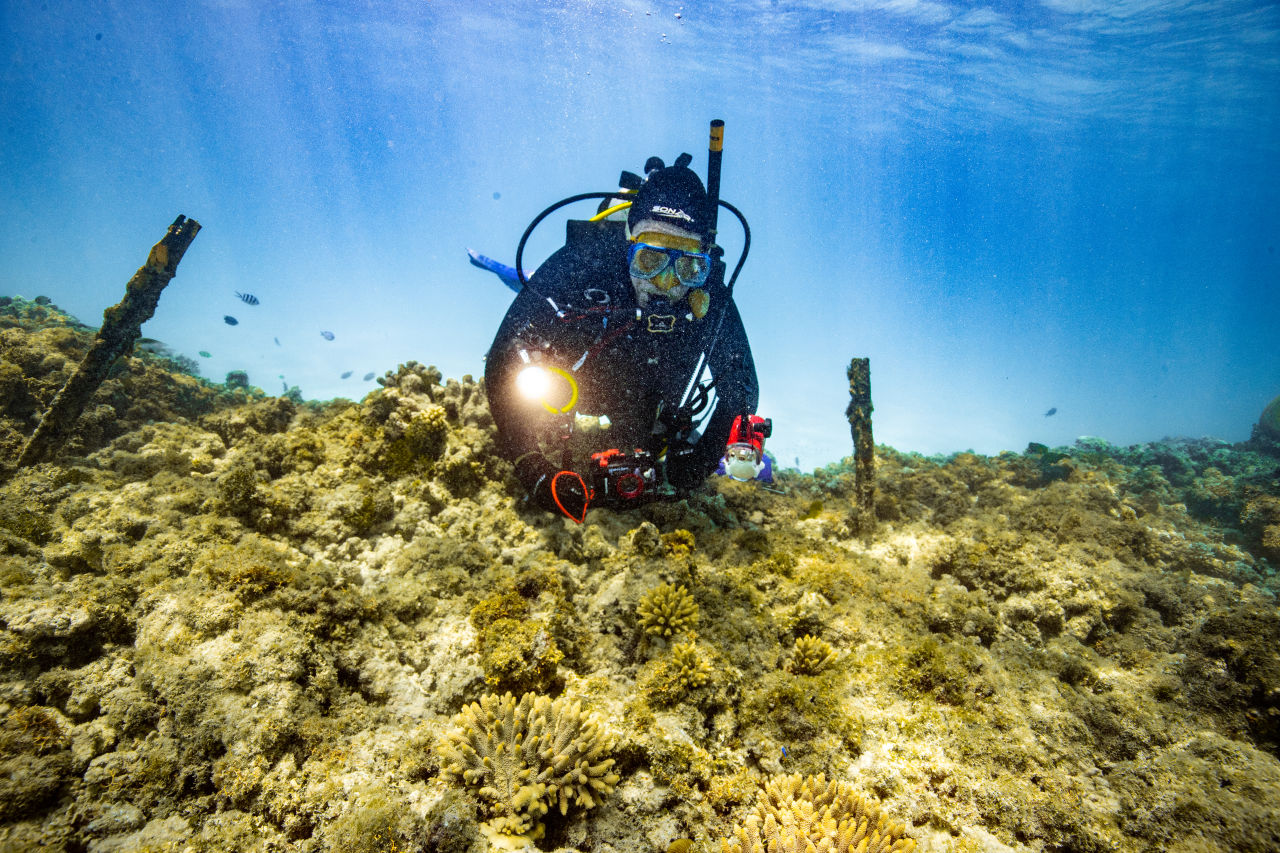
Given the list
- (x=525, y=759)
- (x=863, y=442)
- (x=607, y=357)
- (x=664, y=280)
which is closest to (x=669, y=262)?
(x=664, y=280)

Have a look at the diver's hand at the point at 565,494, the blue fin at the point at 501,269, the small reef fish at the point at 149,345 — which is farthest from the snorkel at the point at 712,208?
the small reef fish at the point at 149,345

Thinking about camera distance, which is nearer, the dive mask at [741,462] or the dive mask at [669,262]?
the dive mask at [741,462]

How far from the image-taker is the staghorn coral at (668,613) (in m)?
3.70

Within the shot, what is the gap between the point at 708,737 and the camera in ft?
10.3

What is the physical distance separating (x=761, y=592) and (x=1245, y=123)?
76.9 meters

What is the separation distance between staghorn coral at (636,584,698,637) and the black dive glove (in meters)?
1.45

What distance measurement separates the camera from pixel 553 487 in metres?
4.85

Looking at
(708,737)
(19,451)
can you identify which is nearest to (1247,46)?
(708,737)

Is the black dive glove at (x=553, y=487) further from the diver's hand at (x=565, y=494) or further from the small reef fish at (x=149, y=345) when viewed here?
the small reef fish at (x=149, y=345)

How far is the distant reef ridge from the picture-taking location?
2.45m

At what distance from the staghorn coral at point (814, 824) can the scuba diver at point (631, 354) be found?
9.21ft

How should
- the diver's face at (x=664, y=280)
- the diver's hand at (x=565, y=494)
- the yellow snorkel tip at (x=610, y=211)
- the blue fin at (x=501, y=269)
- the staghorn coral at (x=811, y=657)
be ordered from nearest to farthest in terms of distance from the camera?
the staghorn coral at (x=811, y=657)
the diver's hand at (x=565, y=494)
the diver's face at (x=664, y=280)
the yellow snorkel tip at (x=610, y=211)
the blue fin at (x=501, y=269)

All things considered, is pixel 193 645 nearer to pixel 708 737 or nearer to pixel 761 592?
pixel 708 737

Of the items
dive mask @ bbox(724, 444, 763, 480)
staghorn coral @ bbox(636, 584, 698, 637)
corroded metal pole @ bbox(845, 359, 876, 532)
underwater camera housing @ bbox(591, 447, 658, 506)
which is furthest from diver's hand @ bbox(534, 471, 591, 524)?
corroded metal pole @ bbox(845, 359, 876, 532)
